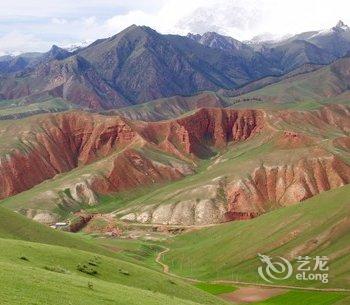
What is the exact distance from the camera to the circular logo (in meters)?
141

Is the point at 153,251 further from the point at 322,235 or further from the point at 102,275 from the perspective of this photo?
the point at 102,275

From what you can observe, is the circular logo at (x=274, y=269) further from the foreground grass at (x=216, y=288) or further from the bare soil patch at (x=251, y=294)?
the foreground grass at (x=216, y=288)

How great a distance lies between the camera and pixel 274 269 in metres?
151

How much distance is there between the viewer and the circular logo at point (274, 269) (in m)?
141

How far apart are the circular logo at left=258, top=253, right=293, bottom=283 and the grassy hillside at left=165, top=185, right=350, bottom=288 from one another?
1512 mm

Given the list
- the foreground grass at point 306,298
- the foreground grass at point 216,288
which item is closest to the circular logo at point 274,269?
the foreground grass at point 216,288

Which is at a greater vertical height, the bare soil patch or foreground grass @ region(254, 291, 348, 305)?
foreground grass @ region(254, 291, 348, 305)

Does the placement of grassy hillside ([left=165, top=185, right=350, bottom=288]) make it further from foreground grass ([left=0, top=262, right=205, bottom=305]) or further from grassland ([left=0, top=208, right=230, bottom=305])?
foreground grass ([left=0, top=262, right=205, bottom=305])

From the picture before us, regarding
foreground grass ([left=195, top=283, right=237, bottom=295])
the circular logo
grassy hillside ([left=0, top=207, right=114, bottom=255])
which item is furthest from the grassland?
the circular logo

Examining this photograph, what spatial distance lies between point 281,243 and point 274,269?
25.6ft

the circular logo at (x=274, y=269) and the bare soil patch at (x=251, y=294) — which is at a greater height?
the circular logo at (x=274, y=269)

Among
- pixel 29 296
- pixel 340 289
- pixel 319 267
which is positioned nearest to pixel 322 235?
pixel 319 267

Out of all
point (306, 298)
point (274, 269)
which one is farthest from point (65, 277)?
point (274, 269)

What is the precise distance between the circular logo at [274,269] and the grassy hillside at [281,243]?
1.51 meters
